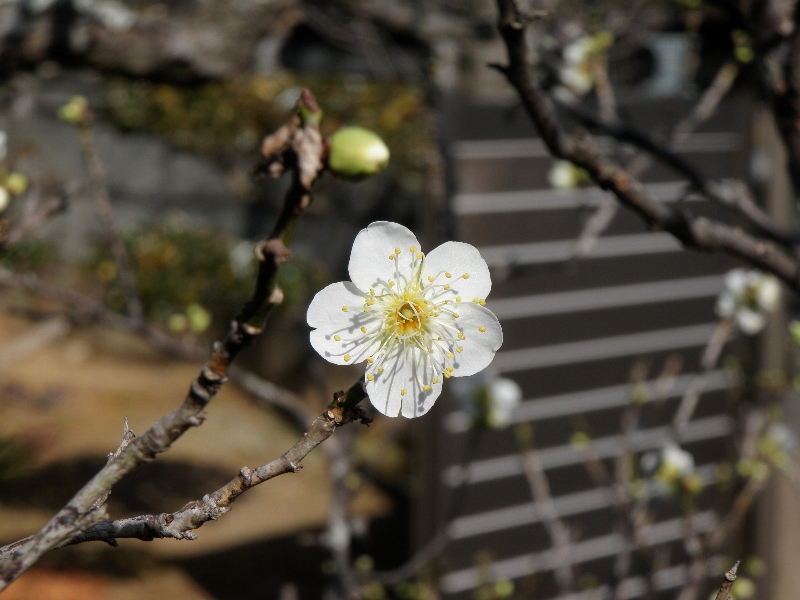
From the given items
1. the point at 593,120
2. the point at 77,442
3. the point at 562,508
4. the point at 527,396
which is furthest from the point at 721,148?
the point at 77,442

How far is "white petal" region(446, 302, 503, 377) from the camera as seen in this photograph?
0.62m

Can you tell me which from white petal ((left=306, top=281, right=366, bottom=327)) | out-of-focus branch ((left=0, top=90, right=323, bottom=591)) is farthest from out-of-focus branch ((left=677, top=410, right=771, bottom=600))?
out-of-focus branch ((left=0, top=90, right=323, bottom=591))

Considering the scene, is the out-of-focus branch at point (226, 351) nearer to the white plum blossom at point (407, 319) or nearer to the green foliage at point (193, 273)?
the white plum blossom at point (407, 319)

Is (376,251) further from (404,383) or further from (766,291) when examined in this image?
(766,291)

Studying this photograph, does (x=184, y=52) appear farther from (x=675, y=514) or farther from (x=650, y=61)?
(x=650, y=61)

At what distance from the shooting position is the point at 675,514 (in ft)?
9.11

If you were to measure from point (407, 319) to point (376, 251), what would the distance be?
9 centimetres

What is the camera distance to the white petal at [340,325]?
0.61m

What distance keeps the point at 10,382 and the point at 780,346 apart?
3.89 meters

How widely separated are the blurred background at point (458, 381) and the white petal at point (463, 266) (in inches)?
24.4

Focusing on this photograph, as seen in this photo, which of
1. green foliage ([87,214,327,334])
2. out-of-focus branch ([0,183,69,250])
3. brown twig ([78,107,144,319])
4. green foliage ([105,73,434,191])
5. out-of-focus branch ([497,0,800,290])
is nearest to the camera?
out-of-focus branch ([497,0,800,290])

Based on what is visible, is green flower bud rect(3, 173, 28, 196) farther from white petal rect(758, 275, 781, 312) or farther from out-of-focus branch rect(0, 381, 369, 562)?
white petal rect(758, 275, 781, 312)

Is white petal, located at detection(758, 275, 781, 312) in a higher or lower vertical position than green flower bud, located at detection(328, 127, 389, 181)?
higher

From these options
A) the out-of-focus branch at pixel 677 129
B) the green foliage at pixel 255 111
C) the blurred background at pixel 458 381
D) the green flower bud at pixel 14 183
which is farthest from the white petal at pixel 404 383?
the green foliage at pixel 255 111
